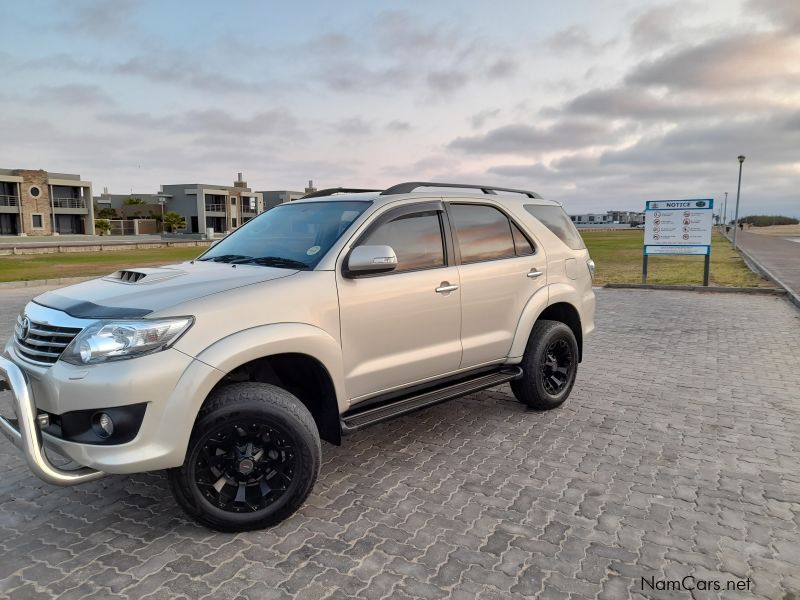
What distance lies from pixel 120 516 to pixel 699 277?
1824 cm

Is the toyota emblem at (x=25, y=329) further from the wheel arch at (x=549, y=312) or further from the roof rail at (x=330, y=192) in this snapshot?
the wheel arch at (x=549, y=312)

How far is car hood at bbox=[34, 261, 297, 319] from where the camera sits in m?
3.05

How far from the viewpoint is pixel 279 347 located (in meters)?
3.28

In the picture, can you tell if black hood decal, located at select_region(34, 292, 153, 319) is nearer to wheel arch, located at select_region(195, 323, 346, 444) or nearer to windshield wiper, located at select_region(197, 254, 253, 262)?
wheel arch, located at select_region(195, 323, 346, 444)

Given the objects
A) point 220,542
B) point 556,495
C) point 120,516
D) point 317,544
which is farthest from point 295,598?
point 556,495

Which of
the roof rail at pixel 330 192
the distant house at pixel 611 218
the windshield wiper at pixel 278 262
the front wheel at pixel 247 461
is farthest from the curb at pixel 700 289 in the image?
the distant house at pixel 611 218

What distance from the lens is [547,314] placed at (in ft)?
18.2

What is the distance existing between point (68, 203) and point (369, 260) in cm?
7888

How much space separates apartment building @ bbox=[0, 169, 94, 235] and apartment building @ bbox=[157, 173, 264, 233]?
51.0 ft

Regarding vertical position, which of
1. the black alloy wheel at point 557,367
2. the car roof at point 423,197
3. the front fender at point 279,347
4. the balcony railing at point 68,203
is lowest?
the black alloy wheel at point 557,367

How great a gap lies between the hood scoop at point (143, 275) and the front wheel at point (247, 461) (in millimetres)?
871

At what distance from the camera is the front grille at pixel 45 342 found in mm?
3033

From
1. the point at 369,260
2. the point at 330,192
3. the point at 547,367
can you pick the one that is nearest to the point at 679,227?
the point at 547,367

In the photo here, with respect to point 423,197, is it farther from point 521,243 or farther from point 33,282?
point 33,282
